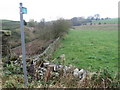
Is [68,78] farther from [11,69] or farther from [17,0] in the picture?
[11,69]

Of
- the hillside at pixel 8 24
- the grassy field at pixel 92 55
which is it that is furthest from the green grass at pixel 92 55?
the hillside at pixel 8 24

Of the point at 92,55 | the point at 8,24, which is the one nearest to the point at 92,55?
the point at 92,55

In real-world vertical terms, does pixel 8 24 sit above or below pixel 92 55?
above

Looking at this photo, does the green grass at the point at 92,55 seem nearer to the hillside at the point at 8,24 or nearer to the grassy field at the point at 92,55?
the grassy field at the point at 92,55

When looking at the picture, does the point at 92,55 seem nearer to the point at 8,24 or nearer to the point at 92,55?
the point at 92,55

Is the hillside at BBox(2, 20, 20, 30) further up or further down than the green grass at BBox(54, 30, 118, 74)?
further up

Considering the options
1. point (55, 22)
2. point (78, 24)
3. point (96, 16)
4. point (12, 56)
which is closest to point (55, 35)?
point (55, 22)

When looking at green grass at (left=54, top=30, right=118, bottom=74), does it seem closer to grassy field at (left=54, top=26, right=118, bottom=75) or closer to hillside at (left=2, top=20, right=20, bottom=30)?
grassy field at (left=54, top=26, right=118, bottom=75)

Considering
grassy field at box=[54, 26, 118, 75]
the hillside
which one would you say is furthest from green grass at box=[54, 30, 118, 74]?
the hillside

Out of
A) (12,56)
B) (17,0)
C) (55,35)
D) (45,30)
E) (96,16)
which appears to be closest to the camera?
(17,0)

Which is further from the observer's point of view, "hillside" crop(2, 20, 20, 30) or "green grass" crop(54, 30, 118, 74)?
"hillside" crop(2, 20, 20, 30)

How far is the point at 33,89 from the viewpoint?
2.79m

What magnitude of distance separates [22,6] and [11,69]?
316cm

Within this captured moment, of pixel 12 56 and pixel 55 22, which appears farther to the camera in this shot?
pixel 55 22
